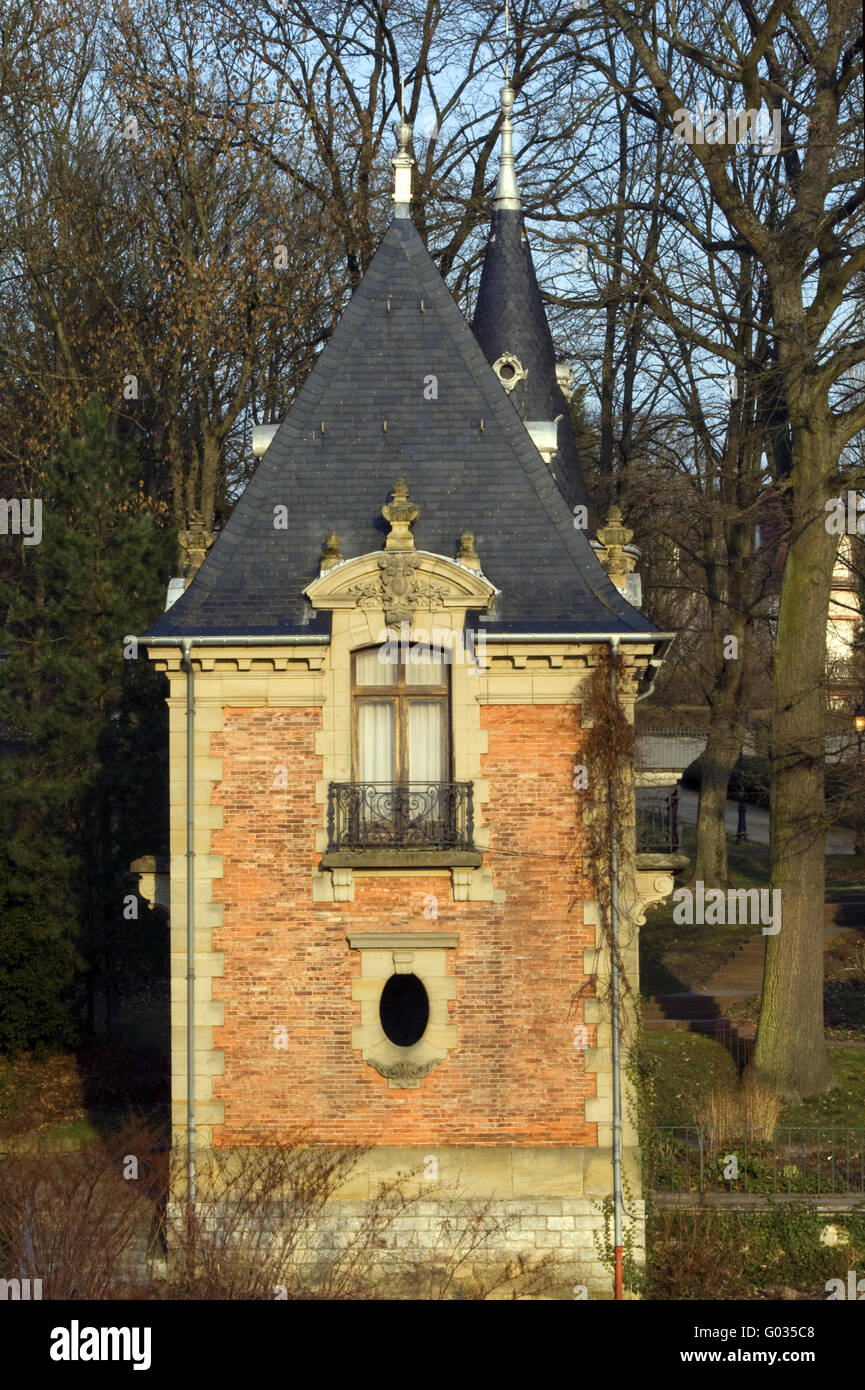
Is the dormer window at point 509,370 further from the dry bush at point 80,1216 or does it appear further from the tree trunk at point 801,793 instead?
the dry bush at point 80,1216

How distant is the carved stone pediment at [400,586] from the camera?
18750 mm

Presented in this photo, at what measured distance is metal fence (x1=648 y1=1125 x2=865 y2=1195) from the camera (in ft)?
68.1

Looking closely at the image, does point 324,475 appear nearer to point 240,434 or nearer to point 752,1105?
point 752,1105

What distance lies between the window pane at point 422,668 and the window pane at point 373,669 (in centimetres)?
18

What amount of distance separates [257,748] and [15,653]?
11.9 m

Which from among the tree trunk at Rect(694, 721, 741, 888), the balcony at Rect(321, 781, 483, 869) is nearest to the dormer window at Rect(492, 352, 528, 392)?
the balcony at Rect(321, 781, 483, 869)

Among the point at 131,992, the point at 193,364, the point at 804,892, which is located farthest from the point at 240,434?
the point at 804,892

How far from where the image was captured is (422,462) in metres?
20.1

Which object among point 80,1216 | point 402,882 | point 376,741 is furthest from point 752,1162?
point 80,1216

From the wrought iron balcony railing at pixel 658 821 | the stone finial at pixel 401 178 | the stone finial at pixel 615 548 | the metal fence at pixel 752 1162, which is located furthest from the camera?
the stone finial at pixel 401 178

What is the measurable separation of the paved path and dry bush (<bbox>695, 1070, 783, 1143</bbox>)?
25721 mm

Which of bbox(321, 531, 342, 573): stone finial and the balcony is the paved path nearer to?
the balcony

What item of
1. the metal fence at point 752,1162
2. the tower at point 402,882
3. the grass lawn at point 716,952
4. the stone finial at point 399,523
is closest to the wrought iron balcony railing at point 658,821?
the tower at point 402,882

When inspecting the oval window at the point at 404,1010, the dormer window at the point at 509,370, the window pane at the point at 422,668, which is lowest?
the oval window at the point at 404,1010
